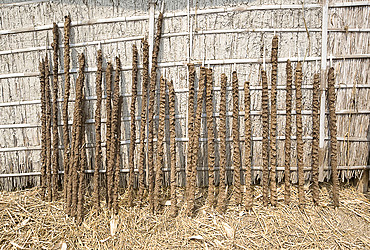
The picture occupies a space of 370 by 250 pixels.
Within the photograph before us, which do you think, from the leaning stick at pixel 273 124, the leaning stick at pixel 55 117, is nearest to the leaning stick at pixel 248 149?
the leaning stick at pixel 273 124

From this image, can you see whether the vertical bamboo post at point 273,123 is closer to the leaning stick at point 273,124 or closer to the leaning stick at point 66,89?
the leaning stick at point 273,124

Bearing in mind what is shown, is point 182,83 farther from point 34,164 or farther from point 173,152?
point 34,164

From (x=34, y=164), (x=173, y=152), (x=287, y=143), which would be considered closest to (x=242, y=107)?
(x=287, y=143)

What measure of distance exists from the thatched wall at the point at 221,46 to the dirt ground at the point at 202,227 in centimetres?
42

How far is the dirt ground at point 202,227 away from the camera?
280 centimetres

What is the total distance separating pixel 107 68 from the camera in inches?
123

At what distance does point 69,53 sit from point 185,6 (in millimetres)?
1455

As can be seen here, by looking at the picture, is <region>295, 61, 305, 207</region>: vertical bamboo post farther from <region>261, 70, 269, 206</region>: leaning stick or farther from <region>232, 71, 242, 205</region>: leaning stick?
<region>232, 71, 242, 205</region>: leaning stick

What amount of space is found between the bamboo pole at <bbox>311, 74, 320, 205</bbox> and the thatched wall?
11 cm

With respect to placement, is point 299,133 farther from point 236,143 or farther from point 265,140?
point 236,143

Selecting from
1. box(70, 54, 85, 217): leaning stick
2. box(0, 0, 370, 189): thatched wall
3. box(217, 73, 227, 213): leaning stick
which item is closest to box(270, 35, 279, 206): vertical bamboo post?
box(0, 0, 370, 189): thatched wall

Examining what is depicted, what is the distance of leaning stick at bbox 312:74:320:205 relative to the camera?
119 inches

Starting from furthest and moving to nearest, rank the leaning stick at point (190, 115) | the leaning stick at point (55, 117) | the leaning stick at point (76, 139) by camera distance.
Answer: the leaning stick at point (55, 117), the leaning stick at point (76, 139), the leaning stick at point (190, 115)

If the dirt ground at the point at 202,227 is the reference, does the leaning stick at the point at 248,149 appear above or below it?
above
